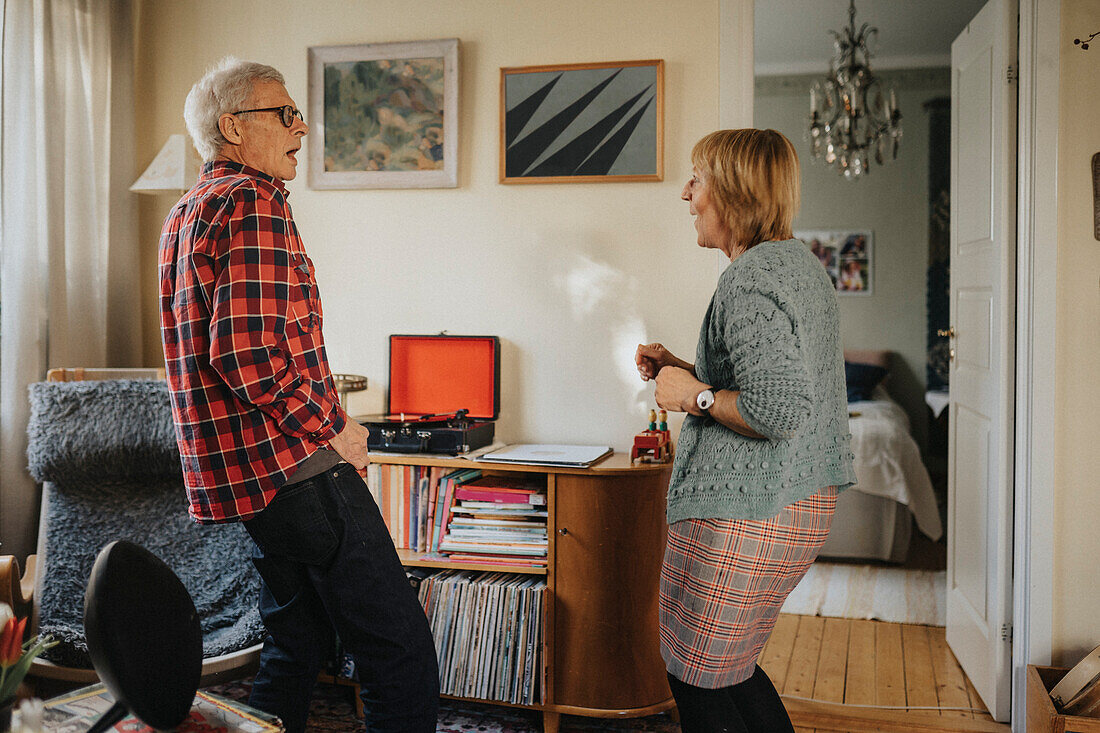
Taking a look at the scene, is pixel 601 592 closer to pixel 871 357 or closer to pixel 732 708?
pixel 732 708

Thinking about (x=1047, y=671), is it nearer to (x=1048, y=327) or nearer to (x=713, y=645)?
(x=1048, y=327)

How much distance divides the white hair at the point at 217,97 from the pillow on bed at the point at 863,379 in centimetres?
447

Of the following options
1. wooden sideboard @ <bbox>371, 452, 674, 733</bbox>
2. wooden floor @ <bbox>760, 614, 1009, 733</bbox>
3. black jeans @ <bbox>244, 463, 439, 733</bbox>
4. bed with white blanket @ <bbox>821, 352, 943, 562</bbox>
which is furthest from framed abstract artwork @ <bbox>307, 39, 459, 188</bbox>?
bed with white blanket @ <bbox>821, 352, 943, 562</bbox>

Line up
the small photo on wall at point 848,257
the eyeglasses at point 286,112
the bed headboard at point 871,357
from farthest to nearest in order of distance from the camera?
the small photo on wall at point 848,257 < the bed headboard at point 871,357 < the eyeglasses at point 286,112

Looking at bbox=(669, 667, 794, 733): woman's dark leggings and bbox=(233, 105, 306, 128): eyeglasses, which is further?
bbox=(233, 105, 306, 128): eyeglasses

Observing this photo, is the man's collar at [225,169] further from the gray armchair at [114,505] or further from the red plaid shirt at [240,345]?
the gray armchair at [114,505]

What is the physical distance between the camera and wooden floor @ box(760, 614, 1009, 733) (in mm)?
2363

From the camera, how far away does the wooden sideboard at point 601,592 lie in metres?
2.22

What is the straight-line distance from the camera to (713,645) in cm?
139

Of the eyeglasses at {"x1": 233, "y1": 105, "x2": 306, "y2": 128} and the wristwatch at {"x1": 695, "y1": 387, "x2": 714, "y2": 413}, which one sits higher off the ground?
the eyeglasses at {"x1": 233, "y1": 105, "x2": 306, "y2": 128}

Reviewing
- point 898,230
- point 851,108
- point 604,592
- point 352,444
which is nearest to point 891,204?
point 898,230

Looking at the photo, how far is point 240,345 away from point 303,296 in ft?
0.51

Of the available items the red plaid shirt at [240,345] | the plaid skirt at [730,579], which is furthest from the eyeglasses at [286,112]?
the plaid skirt at [730,579]

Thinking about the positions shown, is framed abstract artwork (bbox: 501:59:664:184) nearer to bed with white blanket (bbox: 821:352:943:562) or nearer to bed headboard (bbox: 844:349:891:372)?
bed with white blanket (bbox: 821:352:943:562)
